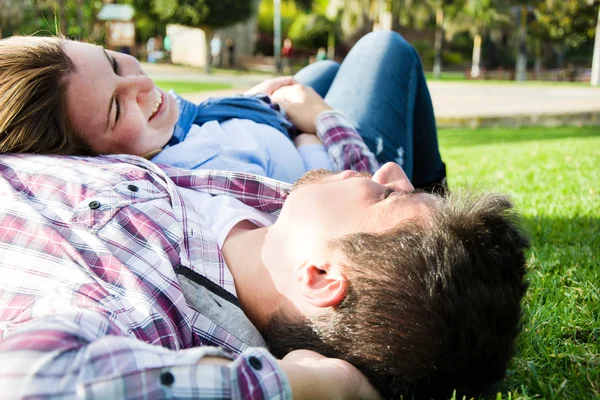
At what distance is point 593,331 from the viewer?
202 cm

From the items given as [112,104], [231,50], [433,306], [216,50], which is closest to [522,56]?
[231,50]

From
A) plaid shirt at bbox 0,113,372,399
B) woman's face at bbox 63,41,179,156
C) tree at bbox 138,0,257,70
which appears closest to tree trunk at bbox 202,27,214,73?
tree at bbox 138,0,257,70

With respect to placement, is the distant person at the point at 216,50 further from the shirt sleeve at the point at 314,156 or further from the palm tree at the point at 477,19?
the shirt sleeve at the point at 314,156

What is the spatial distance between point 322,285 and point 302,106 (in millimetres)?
1743

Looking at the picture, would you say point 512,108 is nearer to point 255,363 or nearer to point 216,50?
point 255,363

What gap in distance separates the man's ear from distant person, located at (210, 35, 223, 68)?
37325 mm

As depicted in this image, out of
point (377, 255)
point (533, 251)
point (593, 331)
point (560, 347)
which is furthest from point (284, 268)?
point (533, 251)

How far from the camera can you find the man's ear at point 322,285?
155 centimetres

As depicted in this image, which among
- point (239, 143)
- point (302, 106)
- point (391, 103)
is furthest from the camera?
point (391, 103)

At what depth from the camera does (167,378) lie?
1.17 metres

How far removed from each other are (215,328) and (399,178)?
2.54ft

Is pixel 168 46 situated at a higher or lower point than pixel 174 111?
lower

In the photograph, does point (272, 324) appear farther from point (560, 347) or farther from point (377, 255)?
point (560, 347)

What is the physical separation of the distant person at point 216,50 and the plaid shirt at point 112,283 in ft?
121
